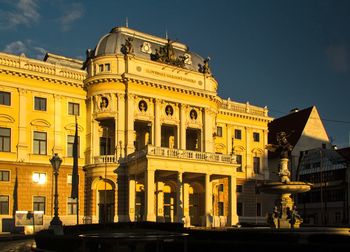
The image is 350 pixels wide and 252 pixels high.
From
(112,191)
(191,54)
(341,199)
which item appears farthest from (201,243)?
(341,199)

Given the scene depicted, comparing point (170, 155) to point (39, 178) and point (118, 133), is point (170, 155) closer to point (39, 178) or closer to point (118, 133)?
point (118, 133)

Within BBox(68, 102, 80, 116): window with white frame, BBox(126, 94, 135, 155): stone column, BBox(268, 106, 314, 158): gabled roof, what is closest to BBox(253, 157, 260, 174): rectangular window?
BBox(268, 106, 314, 158): gabled roof

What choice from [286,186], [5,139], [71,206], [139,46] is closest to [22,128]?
[5,139]

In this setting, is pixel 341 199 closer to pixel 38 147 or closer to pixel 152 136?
pixel 152 136

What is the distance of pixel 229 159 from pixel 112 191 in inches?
561

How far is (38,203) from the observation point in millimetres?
57844

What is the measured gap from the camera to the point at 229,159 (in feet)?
202

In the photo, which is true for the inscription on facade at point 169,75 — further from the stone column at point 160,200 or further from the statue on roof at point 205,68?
the stone column at point 160,200

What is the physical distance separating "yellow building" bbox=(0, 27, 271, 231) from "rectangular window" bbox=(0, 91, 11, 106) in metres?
0.11

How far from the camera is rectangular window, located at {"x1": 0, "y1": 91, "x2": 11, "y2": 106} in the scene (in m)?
→ 57.5

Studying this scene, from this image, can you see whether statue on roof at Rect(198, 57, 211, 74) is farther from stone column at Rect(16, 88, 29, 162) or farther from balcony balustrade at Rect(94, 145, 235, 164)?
stone column at Rect(16, 88, 29, 162)

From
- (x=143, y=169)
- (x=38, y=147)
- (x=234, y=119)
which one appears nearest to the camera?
(x=143, y=169)

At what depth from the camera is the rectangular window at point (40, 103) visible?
196 ft

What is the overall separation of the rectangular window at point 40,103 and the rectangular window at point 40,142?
9.41 feet
